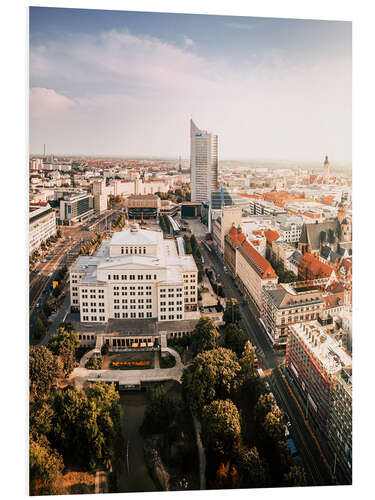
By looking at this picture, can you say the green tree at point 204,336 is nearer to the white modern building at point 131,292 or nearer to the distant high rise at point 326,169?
the white modern building at point 131,292

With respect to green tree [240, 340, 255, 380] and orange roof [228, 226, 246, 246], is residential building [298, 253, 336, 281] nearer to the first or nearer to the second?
green tree [240, 340, 255, 380]

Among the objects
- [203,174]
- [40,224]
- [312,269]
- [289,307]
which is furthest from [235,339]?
[203,174]

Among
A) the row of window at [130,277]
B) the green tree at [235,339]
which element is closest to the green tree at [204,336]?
the green tree at [235,339]

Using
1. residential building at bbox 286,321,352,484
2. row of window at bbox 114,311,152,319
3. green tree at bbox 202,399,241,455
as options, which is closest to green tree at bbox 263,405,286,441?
green tree at bbox 202,399,241,455

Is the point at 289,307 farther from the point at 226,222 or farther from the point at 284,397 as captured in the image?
the point at 226,222

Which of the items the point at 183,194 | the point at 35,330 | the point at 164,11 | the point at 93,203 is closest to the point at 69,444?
the point at 35,330

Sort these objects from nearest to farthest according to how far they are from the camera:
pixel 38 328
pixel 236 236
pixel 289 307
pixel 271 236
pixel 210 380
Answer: pixel 210 380 → pixel 38 328 → pixel 289 307 → pixel 271 236 → pixel 236 236
